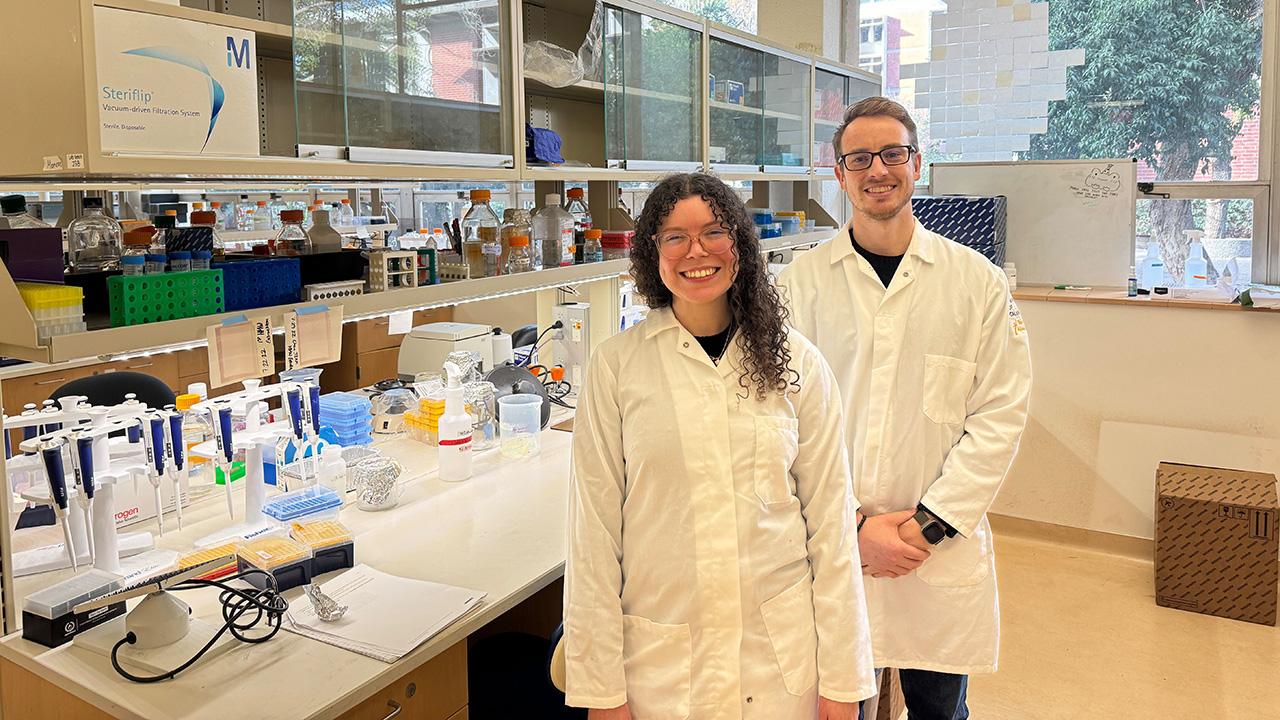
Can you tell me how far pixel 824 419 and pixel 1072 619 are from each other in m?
2.37

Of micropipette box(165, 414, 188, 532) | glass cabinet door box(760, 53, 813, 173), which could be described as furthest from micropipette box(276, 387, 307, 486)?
glass cabinet door box(760, 53, 813, 173)

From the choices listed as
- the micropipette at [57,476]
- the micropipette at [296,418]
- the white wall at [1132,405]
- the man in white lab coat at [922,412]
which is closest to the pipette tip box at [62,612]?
the micropipette at [57,476]

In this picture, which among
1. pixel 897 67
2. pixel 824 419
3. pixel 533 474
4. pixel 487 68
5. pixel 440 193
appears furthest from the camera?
pixel 897 67

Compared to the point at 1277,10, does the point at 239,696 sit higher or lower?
lower

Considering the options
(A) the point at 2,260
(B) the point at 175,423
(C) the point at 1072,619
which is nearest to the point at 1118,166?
(C) the point at 1072,619

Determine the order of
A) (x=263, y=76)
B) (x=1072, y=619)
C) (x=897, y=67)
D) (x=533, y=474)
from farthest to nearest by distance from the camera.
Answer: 1. (x=897, y=67)
2. (x=1072, y=619)
3. (x=533, y=474)
4. (x=263, y=76)

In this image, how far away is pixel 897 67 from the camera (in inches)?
186

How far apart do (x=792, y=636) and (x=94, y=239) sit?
1437 millimetres

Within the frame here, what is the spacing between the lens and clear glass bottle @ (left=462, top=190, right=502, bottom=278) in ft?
7.41

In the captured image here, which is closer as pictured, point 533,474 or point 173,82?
point 173,82

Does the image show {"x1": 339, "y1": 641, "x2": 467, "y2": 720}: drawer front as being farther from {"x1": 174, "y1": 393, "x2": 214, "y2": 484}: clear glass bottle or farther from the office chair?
the office chair

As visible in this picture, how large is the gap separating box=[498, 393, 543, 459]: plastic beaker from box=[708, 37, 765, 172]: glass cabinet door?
1.10 metres

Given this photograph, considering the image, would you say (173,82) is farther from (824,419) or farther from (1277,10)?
(1277,10)

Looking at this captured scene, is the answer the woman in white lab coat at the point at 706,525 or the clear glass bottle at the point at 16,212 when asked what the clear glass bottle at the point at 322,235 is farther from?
the woman in white lab coat at the point at 706,525
